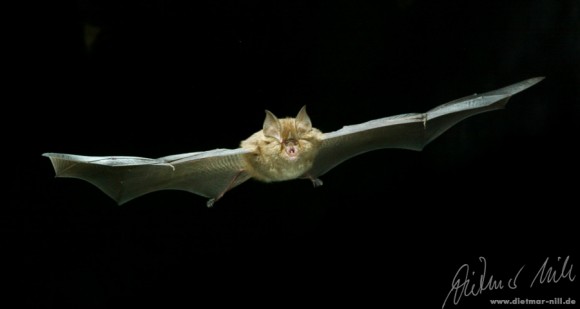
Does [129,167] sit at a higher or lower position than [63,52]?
lower

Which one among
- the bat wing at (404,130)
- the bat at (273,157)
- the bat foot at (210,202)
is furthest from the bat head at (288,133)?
the bat foot at (210,202)

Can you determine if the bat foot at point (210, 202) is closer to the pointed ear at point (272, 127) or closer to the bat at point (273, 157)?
the bat at point (273, 157)

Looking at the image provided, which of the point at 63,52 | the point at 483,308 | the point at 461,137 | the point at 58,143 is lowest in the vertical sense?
the point at 483,308

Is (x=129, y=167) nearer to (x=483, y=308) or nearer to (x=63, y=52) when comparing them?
(x=63, y=52)

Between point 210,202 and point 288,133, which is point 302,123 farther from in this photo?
point 210,202

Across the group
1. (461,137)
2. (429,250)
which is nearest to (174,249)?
(429,250)
